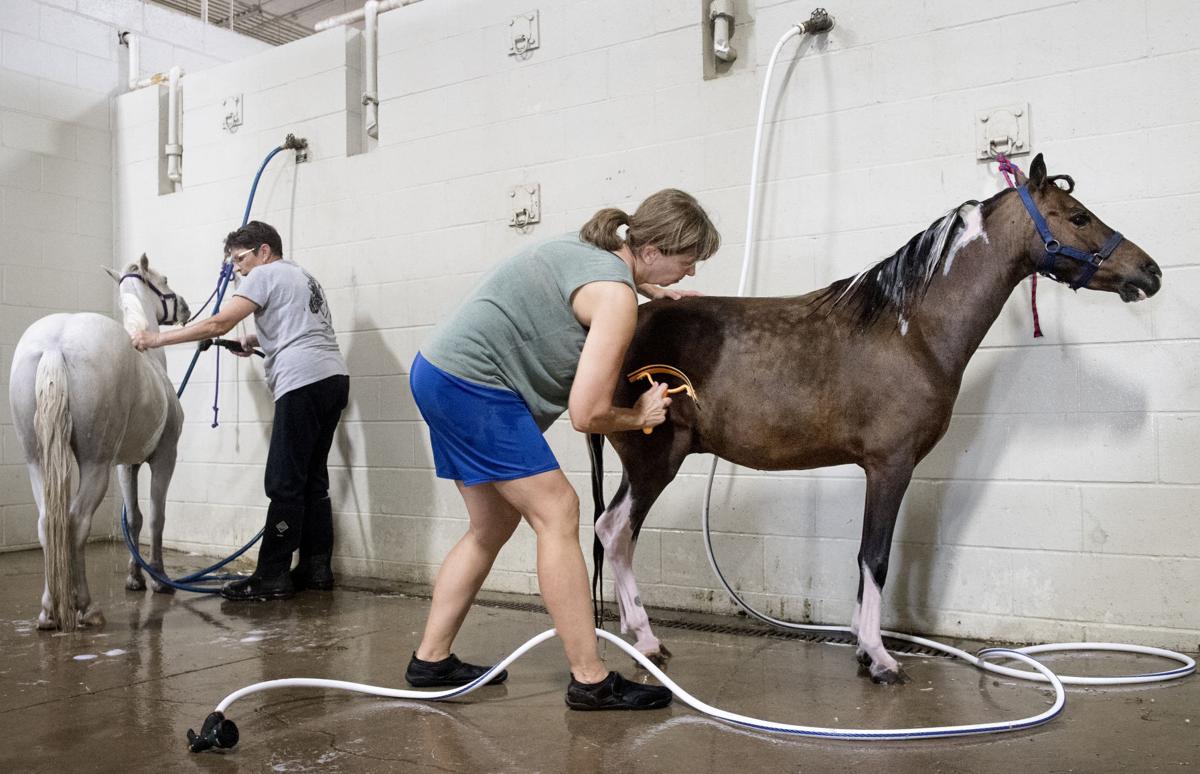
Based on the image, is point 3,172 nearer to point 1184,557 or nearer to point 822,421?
point 822,421

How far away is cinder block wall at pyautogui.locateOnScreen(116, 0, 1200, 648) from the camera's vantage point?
9.49 feet

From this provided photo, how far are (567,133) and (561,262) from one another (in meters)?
1.90

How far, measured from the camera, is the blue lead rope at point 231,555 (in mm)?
3881

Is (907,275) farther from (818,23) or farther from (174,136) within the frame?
(174,136)

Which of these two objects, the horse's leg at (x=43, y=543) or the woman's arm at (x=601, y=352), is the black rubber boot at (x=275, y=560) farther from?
the woman's arm at (x=601, y=352)

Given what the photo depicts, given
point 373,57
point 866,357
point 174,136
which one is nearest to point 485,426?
point 866,357

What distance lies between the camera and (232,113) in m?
5.06

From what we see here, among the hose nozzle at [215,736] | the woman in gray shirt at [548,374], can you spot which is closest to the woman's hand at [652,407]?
the woman in gray shirt at [548,374]

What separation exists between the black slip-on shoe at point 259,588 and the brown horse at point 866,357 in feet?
5.62

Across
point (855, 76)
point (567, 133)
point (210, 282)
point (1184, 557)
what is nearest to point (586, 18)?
point (567, 133)

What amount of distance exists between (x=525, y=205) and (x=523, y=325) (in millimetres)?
1922

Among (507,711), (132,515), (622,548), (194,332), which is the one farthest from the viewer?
(132,515)

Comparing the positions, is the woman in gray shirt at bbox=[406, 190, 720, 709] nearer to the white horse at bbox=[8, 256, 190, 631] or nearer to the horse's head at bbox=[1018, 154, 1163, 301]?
the horse's head at bbox=[1018, 154, 1163, 301]

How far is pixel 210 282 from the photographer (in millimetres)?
5141
